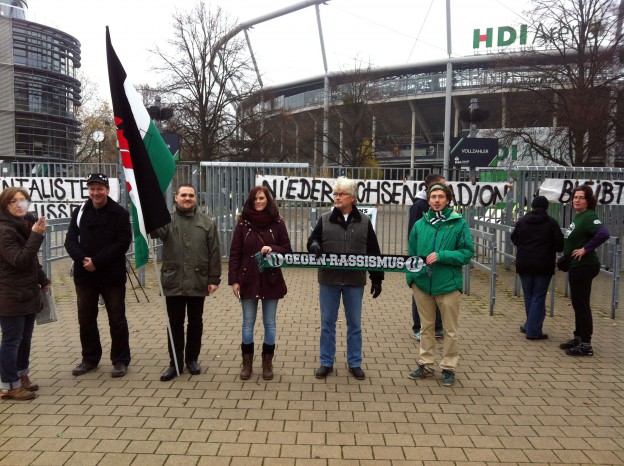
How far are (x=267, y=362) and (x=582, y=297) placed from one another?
3759 mm

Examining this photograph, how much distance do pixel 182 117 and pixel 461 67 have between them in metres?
28.1

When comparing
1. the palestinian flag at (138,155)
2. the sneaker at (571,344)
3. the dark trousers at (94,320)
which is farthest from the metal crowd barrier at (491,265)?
the dark trousers at (94,320)

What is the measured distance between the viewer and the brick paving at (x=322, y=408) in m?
3.79

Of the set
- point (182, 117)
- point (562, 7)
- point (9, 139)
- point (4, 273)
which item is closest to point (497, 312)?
point (4, 273)

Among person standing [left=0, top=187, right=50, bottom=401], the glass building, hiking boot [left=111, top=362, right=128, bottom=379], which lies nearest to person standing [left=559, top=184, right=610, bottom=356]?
hiking boot [left=111, top=362, right=128, bottom=379]

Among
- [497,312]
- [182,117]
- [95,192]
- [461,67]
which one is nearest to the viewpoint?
[95,192]

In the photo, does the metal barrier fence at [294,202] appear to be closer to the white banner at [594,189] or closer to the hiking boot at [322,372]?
the white banner at [594,189]

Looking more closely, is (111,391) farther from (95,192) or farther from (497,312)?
(497,312)

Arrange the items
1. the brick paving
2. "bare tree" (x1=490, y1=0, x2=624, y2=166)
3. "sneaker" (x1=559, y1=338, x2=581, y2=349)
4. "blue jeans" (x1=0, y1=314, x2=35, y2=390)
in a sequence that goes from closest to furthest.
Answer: the brick paving, "blue jeans" (x1=0, y1=314, x2=35, y2=390), "sneaker" (x1=559, y1=338, x2=581, y2=349), "bare tree" (x1=490, y1=0, x2=624, y2=166)

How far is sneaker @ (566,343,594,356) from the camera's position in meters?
6.12

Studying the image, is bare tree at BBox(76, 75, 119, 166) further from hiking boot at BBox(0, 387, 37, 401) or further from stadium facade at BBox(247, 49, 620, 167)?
hiking boot at BBox(0, 387, 37, 401)

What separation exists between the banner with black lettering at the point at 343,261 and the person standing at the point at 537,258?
2299mm

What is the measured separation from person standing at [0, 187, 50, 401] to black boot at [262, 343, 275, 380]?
6.81 ft

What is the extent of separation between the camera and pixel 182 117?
2453cm
